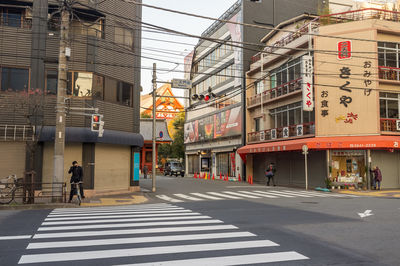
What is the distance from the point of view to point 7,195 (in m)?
13.7

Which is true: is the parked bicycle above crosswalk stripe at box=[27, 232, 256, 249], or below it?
above

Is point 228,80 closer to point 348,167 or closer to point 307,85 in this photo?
point 307,85

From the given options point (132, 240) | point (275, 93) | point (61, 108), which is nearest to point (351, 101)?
point (275, 93)

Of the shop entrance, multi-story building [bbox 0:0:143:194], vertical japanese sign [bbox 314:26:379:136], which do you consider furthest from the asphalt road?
vertical japanese sign [bbox 314:26:379:136]

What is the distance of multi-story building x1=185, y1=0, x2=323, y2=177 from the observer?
119ft

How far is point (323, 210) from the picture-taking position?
12.0 m

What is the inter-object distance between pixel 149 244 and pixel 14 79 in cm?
1470

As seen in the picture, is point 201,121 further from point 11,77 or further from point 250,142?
point 11,77

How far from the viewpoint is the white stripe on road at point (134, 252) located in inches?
224

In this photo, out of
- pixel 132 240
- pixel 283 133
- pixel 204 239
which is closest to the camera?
pixel 132 240

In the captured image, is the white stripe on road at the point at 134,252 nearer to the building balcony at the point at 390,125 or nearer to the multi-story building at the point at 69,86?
the multi-story building at the point at 69,86

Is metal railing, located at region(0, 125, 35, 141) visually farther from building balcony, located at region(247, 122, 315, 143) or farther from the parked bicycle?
building balcony, located at region(247, 122, 315, 143)

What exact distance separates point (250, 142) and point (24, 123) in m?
22.2

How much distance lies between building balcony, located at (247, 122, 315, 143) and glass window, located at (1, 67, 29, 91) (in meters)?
19.0
